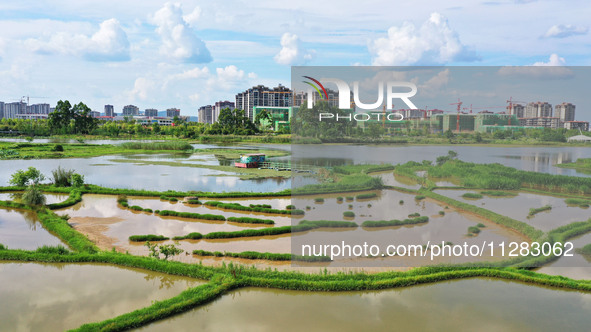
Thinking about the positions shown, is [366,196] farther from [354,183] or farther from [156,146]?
[156,146]

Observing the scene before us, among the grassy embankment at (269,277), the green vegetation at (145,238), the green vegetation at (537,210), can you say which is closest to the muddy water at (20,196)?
the green vegetation at (145,238)

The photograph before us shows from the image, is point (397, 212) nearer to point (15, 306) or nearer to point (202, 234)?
point (202, 234)

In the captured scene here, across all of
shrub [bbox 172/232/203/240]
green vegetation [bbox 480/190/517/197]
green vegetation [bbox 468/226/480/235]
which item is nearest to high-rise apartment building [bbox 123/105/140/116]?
shrub [bbox 172/232/203/240]

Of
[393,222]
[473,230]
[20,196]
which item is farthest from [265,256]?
[20,196]

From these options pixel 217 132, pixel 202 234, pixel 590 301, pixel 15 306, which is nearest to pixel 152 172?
pixel 202 234

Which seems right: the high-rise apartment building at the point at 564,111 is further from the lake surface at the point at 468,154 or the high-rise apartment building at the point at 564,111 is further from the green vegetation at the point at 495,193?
the green vegetation at the point at 495,193

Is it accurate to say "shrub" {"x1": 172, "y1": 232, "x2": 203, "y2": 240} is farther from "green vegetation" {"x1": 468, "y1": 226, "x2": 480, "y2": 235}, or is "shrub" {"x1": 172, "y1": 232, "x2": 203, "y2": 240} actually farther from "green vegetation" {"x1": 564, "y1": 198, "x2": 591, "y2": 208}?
"green vegetation" {"x1": 564, "y1": 198, "x2": 591, "y2": 208}
